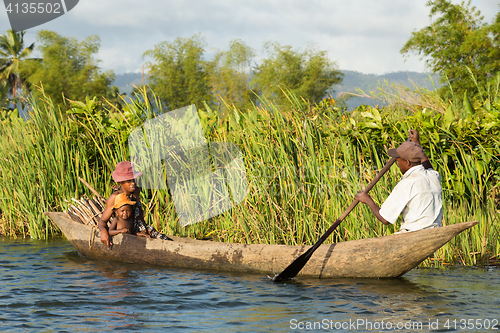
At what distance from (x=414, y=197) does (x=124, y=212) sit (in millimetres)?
3760

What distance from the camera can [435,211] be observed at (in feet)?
16.9

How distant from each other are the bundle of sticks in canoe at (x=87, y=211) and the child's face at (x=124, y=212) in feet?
2.31

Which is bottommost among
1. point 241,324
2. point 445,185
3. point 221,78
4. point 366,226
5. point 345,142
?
point 241,324

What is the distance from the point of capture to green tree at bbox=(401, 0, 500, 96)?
1944 centimetres

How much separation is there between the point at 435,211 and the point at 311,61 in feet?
162

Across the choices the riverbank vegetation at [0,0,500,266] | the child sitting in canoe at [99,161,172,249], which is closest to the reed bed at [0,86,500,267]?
the riverbank vegetation at [0,0,500,266]

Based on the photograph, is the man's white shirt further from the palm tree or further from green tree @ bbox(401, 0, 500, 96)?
the palm tree

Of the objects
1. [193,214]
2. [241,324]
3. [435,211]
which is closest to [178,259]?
[193,214]

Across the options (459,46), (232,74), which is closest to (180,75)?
(232,74)

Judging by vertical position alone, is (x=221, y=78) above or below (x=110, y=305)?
above

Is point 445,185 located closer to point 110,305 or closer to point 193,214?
point 193,214

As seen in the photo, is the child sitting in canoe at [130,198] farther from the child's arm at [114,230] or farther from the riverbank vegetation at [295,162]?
the riverbank vegetation at [295,162]

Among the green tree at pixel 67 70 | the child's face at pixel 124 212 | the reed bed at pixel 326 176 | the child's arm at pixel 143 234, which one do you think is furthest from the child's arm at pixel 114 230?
the green tree at pixel 67 70

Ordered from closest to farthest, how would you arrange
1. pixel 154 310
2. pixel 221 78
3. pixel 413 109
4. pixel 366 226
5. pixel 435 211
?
pixel 154 310, pixel 435 211, pixel 366 226, pixel 413 109, pixel 221 78
